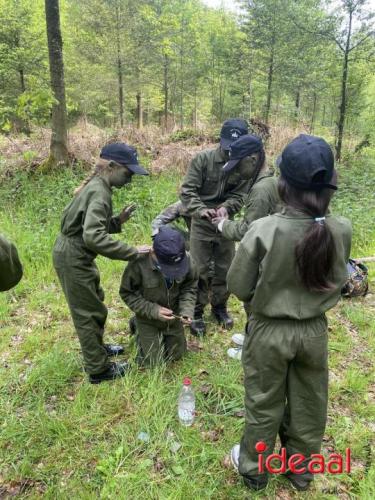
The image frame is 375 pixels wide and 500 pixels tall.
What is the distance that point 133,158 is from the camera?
9.68ft

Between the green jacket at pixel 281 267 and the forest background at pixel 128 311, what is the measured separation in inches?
52.6

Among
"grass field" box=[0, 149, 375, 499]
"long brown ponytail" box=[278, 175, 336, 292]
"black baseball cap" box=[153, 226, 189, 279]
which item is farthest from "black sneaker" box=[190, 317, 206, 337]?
"long brown ponytail" box=[278, 175, 336, 292]

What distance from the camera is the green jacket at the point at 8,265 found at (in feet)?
5.25

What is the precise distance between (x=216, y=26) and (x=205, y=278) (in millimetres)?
20665

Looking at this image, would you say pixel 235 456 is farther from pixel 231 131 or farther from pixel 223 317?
pixel 231 131

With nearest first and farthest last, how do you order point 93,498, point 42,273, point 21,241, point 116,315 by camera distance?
point 93,498 → point 116,315 → point 42,273 → point 21,241

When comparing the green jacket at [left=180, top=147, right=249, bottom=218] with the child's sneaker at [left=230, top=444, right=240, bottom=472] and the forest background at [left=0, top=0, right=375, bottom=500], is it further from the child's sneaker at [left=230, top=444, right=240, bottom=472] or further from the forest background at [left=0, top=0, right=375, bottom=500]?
the child's sneaker at [left=230, top=444, right=240, bottom=472]

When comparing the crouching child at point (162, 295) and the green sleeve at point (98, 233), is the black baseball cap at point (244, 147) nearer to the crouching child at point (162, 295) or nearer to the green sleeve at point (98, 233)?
the crouching child at point (162, 295)

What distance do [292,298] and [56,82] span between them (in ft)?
24.8

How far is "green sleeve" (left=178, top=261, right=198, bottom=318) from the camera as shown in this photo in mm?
3174

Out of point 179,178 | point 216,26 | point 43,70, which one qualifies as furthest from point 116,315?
point 216,26

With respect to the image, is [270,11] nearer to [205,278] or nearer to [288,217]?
[205,278]

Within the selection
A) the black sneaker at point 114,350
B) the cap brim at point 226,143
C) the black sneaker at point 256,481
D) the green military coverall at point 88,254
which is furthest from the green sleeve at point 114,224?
the black sneaker at point 256,481

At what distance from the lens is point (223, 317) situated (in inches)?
169
